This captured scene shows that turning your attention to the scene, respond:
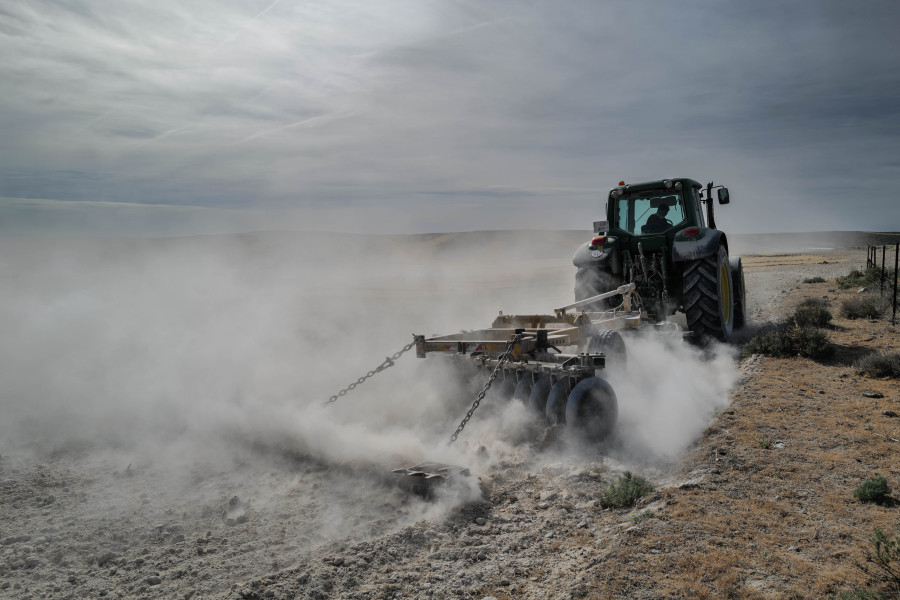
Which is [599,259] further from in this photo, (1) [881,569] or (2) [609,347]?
(1) [881,569]

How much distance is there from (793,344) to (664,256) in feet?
8.36

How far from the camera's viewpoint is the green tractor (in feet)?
31.0

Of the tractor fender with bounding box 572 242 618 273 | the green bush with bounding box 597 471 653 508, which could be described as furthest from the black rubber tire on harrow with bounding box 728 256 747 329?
the green bush with bounding box 597 471 653 508

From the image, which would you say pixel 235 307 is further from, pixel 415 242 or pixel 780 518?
pixel 415 242

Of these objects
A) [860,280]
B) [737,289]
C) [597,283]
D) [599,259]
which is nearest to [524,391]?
[599,259]

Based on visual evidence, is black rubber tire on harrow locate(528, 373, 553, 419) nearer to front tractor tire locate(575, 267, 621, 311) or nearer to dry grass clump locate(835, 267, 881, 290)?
front tractor tire locate(575, 267, 621, 311)

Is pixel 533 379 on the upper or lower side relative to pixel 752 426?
upper

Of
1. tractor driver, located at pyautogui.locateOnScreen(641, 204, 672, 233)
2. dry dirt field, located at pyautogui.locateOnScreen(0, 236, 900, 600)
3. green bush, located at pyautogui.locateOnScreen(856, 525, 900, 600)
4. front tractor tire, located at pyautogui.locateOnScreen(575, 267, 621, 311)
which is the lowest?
dry dirt field, located at pyautogui.locateOnScreen(0, 236, 900, 600)

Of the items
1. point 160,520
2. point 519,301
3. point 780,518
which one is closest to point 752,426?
point 780,518

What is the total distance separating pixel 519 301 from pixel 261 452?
1308 centimetres

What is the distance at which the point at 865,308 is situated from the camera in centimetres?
1288

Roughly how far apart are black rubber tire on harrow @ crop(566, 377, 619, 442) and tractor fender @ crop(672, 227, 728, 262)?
461 centimetres

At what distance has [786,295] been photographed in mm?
19484

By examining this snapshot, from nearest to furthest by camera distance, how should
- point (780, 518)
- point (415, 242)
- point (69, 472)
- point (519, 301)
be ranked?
point (780, 518) → point (69, 472) → point (519, 301) → point (415, 242)
